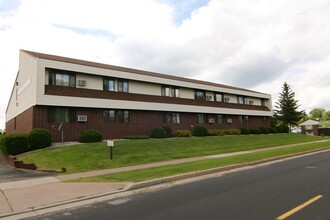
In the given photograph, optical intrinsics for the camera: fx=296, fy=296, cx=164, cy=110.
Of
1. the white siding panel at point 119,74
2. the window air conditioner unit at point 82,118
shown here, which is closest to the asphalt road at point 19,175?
the window air conditioner unit at point 82,118

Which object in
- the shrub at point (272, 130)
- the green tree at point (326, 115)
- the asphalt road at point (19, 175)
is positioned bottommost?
the asphalt road at point (19, 175)

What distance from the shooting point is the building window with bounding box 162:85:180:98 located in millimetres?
33125

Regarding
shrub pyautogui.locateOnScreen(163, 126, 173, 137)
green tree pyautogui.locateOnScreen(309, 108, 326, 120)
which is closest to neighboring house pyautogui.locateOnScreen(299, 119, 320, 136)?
shrub pyautogui.locateOnScreen(163, 126, 173, 137)

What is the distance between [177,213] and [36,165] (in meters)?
11.7

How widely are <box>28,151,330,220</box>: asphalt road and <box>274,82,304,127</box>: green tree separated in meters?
52.8

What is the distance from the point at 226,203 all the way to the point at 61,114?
19.4m

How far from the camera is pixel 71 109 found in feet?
80.1

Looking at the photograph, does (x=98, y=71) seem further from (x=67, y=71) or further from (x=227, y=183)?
(x=227, y=183)

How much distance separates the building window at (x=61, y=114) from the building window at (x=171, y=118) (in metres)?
10.7

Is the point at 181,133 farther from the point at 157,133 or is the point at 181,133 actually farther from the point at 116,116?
the point at 116,116

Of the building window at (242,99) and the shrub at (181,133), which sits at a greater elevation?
the building window at (242,99)

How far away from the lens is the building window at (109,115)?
26.6 metres

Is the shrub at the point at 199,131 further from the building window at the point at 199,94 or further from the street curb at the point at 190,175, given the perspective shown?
the street curb at the point at 190,175

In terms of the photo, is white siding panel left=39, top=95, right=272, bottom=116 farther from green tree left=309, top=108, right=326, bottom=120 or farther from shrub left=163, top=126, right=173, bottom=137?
green tree left=309, top=108, right=326, bottom=120
